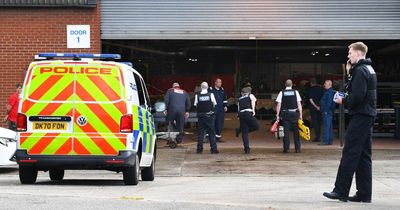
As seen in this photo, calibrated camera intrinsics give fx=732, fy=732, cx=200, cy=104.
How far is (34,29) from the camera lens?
18.5 meters

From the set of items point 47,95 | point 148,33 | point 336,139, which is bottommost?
point 336,139

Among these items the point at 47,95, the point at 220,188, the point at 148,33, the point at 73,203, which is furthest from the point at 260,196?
the point at 148,33

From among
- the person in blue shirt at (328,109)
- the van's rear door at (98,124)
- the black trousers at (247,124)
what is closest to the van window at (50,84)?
the van's rear door at (98,124)

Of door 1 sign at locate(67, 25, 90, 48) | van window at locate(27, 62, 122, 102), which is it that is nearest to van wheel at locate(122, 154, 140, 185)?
van window at locate(27, 62, 122, 102)

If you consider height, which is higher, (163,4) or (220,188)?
(163,4)

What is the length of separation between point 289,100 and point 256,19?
8.48 feet

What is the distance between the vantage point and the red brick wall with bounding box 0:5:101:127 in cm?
1845

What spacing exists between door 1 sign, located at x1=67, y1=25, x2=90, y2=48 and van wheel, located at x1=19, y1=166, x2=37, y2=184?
24.9 feet

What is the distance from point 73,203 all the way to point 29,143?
2.39m

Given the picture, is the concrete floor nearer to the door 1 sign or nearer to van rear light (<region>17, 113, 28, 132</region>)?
van rear light (<region>17, 113, 28, 132</region>)

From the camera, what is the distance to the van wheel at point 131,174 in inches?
432

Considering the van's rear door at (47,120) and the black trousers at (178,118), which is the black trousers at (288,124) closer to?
the black trousers at (178,118)

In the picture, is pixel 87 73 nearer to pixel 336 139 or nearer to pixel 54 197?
pixel 54 197

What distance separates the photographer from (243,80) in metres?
36.2
